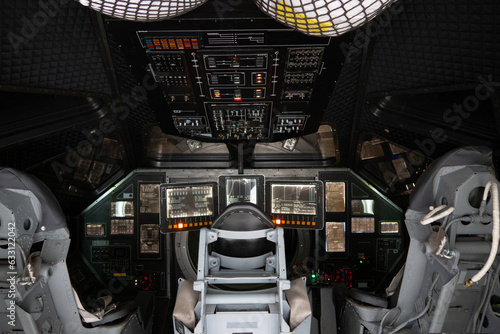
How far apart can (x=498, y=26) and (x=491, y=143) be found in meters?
0.93

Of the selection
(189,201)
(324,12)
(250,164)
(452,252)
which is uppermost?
(324,12)

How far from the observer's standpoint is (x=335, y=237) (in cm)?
452

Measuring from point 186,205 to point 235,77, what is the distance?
159cm

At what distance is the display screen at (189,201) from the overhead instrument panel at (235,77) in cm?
56

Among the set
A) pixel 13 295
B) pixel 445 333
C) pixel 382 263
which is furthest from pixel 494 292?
pixel 13 295

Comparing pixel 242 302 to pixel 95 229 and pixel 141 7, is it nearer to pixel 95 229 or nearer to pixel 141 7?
pixel 141 7

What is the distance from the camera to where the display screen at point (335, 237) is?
4.52 metres

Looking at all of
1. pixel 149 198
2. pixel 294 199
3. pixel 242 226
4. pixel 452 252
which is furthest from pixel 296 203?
pixel 452 252

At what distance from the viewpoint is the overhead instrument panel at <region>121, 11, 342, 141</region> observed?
2652mm

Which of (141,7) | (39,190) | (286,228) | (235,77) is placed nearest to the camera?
(141,7)

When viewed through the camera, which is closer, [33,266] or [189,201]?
[33,266]

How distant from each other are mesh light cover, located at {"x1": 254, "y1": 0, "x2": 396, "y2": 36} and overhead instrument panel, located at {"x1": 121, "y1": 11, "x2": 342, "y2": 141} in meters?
1.06

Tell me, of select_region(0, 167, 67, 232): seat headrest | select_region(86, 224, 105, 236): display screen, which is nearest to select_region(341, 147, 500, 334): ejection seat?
select_region(0, 167, 67, 232): seat headrest

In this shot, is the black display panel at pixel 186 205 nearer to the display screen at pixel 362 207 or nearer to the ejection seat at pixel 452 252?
the display screen at pixel 362 207
